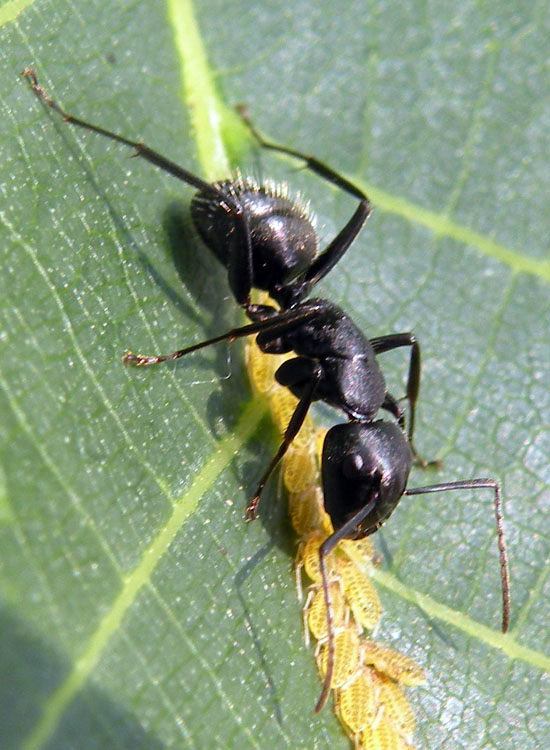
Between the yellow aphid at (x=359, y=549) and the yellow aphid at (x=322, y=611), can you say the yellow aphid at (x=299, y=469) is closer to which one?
the yellow aphid at (x=359, y=549)

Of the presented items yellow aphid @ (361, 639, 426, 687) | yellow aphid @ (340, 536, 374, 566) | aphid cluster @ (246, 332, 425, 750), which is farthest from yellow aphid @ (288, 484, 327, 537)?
yellow aphid @ (361, 639, 426, 687)

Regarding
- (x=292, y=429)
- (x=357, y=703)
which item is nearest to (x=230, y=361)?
(x=292, y=429)

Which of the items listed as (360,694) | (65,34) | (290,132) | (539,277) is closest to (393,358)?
(539,277)

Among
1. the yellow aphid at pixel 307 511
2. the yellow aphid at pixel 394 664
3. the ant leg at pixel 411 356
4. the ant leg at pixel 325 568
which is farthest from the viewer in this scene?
the ant leg at pixel 411 356

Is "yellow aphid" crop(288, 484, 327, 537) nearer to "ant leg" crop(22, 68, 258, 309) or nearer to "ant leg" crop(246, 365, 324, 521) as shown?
"ant leg" crop(246, 365, 324, 521)

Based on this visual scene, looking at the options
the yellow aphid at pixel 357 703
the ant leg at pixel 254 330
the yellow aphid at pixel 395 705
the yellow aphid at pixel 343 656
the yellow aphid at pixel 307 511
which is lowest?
the yellow aphid at pixel 395 705

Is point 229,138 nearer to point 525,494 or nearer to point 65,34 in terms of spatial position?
point 65,34

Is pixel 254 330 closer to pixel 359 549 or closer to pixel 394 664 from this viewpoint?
pixel 359 549

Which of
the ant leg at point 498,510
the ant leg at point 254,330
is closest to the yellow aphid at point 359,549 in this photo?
the ant leg at point 498,510
